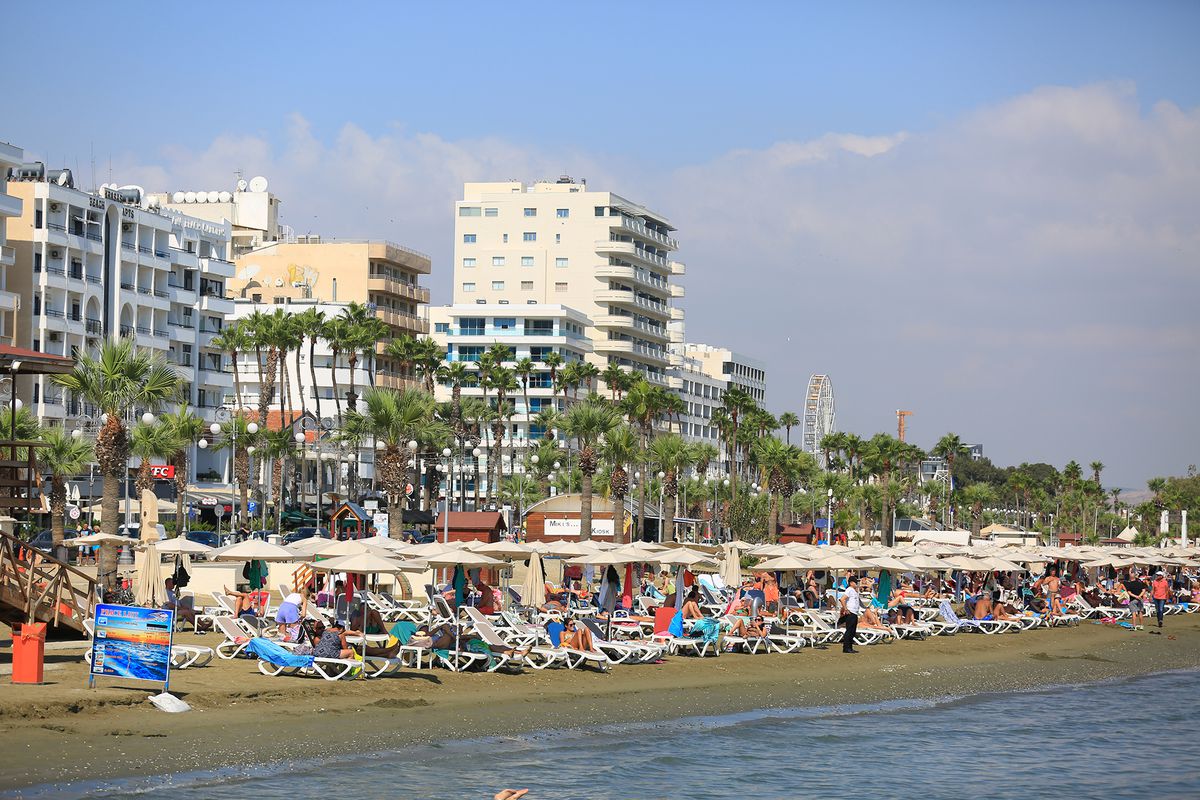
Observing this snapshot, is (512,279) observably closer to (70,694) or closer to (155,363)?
(155,363)

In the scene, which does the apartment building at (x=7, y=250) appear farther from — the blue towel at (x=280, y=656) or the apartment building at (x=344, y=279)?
the blue towel at (x=280, y=656)

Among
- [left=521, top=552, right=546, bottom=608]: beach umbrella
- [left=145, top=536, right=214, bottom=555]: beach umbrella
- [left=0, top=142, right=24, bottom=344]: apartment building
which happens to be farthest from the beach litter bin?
[left=0, top=142, right=24, bottom=344]: apartment building

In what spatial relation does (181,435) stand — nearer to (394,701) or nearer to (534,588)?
(534,588)

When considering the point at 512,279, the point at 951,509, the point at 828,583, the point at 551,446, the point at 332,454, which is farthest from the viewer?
the point at 951,509

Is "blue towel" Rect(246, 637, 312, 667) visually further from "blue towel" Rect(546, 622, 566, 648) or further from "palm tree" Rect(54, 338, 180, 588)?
"palm tree" Rect(54, 338, 180, 588)

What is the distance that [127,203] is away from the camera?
88938mm

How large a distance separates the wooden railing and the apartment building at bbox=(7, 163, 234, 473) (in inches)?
1838

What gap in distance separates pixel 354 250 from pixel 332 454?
64.7 ft

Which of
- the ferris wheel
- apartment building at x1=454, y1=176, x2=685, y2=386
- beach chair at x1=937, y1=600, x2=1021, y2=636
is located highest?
apartment building at x1=454, y1=176, x2=685, y2=386

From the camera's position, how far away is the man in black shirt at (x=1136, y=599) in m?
47.0

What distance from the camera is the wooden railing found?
22.3 metres

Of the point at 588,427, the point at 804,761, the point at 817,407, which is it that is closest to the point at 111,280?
the point at 588,427

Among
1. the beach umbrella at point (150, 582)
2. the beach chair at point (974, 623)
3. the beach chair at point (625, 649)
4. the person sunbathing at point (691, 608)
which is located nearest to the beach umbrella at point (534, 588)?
the beach chair at point (625, 649)

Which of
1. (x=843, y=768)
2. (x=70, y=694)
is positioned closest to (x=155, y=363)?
(x=70, y=694)
